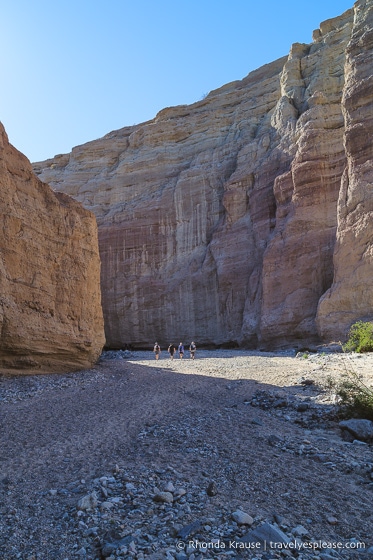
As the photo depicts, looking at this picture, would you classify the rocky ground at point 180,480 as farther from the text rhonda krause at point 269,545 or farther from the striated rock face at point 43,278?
the striated rock face at point 43,278

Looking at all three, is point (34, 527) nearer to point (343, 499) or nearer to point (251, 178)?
point (343, 499)

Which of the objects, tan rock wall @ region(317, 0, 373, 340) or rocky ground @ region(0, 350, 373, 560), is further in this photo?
tan rock wall @ region(317, 0, 373, 340)

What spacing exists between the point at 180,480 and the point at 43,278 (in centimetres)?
981

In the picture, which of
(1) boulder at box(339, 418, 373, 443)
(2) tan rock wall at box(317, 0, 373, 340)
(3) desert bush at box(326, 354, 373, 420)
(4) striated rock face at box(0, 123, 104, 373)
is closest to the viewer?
(1) boulder at box(339, 418, 373, 443)

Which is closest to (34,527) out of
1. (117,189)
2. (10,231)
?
(10,231)

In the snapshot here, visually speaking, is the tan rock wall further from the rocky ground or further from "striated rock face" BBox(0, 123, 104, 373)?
the rocky ground

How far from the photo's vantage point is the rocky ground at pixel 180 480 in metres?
3.47

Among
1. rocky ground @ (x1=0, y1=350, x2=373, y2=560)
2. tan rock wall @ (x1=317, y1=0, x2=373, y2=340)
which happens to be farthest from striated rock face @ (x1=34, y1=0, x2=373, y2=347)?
rocky ground @ (x1=0, y1=350, x2=373, y2=560)

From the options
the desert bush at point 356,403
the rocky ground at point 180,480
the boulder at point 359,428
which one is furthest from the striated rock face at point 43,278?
the boulder at point 359,428

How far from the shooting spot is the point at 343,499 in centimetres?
440

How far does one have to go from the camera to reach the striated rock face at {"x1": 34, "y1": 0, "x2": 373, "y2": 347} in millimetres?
26625

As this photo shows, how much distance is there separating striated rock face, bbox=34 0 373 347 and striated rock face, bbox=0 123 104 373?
1494 cm

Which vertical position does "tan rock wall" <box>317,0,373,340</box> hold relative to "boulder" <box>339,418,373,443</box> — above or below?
above

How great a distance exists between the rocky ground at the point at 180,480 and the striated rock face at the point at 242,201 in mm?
17545
